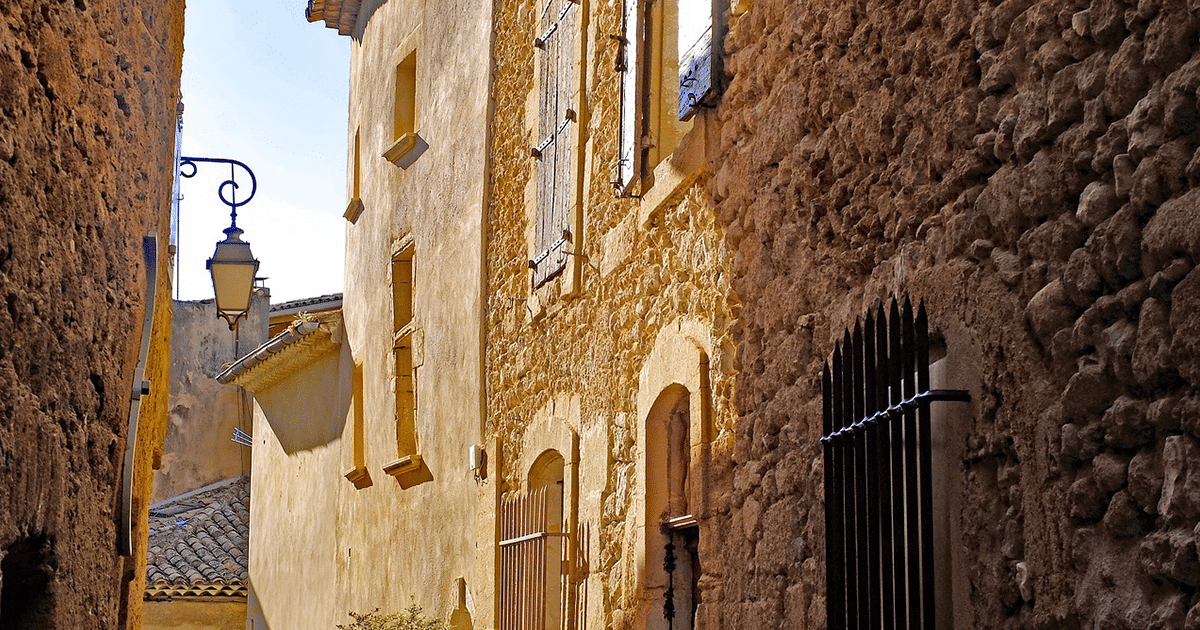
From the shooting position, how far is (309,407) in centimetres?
1722

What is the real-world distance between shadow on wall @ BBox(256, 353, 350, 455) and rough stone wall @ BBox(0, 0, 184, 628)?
8.43 meters

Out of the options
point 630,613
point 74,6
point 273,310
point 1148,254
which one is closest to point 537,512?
point 630,613

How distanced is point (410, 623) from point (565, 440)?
2096 millimetres

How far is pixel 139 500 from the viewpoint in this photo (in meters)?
8.16

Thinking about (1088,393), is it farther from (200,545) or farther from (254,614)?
(200,545)

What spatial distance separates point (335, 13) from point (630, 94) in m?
9.83

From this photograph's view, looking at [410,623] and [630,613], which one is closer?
[630,613]

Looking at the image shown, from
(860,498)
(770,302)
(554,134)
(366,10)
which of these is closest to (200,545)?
(366,10)

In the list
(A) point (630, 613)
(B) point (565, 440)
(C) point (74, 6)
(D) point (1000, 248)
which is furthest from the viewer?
(B) point (565, 440)

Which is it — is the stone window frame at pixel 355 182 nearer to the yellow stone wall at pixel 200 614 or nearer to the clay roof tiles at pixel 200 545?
the yellow stone wall at pixel 200 614

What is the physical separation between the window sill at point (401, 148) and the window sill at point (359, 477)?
2901 mm

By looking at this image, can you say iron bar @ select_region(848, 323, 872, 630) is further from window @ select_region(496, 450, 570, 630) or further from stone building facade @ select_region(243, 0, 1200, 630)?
window @ select_region(496, 450, 570, 630)

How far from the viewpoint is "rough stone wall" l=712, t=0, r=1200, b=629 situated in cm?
330

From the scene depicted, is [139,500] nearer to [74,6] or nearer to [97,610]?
[97,610]
